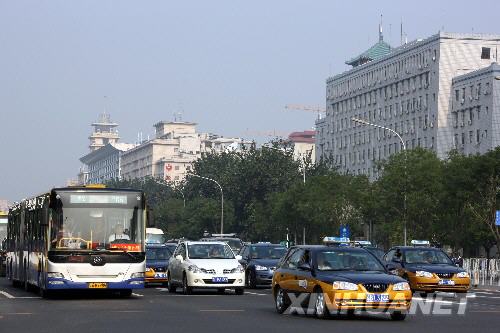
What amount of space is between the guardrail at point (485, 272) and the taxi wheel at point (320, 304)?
2610 cm

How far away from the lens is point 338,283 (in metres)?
21.6

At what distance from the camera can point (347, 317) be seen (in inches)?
896

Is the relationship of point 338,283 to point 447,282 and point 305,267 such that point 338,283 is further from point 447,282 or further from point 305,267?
point 447,282

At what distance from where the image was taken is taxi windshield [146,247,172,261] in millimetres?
42219

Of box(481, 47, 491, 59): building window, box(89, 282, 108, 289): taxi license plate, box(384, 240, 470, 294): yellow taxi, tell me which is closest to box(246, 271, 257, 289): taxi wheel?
box(384, 240, 470, 294): yellow taxi

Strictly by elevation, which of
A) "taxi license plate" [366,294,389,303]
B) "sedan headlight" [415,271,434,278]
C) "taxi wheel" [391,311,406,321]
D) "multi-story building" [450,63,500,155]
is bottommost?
"taxi wheel" [391,311,406,321]

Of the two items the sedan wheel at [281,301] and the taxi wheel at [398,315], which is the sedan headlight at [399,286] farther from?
the sedan wheel at [281,301]

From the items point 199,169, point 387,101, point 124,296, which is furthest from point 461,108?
point 124,296

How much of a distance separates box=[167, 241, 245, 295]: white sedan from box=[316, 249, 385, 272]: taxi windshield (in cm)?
1102

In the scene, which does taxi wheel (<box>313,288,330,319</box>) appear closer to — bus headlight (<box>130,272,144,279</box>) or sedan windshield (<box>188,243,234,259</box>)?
bus headlight (<box>130,272,144,279</box>)

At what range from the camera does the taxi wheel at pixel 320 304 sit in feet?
72.6

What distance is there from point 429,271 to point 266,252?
27.5 ft

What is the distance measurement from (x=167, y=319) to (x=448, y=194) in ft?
147

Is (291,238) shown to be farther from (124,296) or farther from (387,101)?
(124,296)
